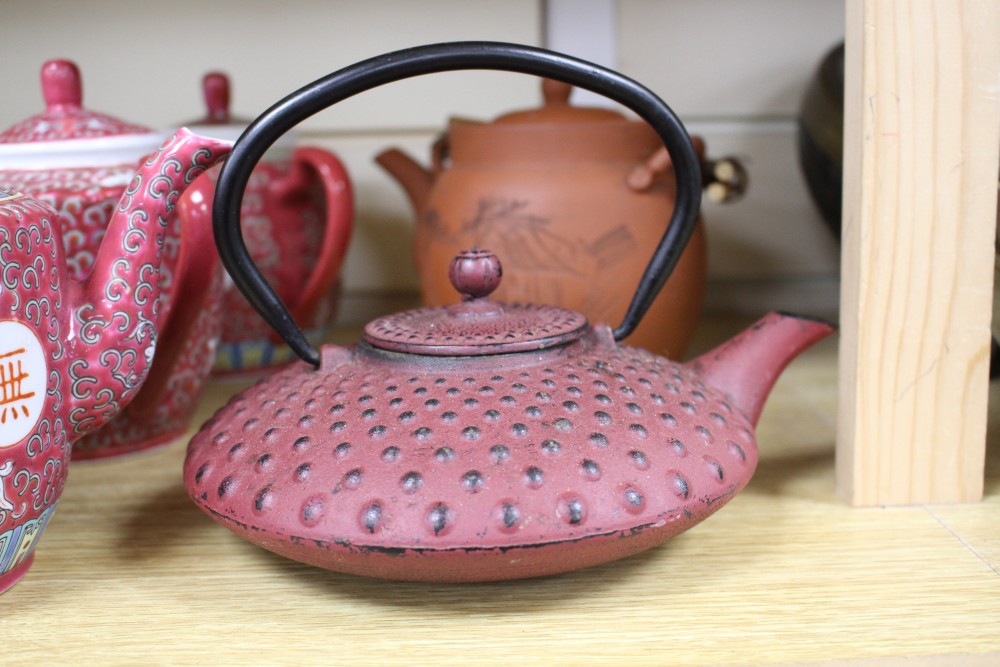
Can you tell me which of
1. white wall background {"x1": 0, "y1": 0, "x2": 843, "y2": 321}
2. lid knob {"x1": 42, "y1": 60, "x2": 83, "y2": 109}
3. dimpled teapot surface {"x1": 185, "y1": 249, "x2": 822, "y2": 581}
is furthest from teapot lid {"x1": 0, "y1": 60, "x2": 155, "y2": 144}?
white wall background {"x1": 0, "y1": 0, "x2": 843, "y2": 321}

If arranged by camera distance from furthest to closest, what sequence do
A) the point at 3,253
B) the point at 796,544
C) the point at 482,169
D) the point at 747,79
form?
the point at 747,79 → the point at 482,169 → the point at 796,544 → the point at 3,253

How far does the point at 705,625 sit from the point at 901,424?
21cm

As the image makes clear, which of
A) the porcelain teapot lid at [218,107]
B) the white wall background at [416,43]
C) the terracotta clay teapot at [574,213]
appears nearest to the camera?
the terracotta clay teapot at [574,213]

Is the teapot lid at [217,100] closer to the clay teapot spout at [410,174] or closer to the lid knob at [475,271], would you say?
the clay teapot spout at [410,174]

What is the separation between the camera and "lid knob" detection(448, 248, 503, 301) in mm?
546

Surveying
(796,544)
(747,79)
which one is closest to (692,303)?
(796,544)

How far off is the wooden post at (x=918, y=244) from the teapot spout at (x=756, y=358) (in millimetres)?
33

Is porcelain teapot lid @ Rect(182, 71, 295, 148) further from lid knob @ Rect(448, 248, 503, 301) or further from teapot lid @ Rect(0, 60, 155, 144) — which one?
lid knob @ Rect(448, 248, 503, 301)

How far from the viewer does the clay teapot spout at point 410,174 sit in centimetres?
93

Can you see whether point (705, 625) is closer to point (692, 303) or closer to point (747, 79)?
point (692, 303)

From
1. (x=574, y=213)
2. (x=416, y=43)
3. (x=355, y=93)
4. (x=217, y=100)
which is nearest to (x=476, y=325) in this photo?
(x=355, y=93)

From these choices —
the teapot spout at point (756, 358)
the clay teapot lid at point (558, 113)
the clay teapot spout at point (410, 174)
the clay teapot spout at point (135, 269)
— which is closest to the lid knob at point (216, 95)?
the clay teapot spout at point (410, 174)

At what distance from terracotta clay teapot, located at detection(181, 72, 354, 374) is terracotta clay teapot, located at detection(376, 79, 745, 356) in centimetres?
10

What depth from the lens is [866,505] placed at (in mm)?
596
